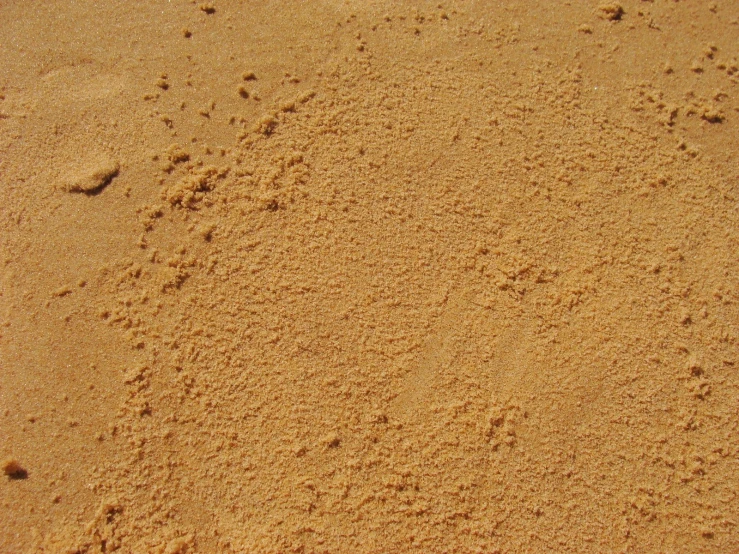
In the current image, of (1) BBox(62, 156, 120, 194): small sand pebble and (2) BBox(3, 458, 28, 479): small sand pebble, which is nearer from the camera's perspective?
(2) BBox(3, 458, 28, 479): small sand pebble

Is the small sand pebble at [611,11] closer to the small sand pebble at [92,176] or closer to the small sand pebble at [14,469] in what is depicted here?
the small sand pebble at [92,176]

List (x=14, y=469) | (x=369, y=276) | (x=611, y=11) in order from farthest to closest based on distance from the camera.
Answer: (x=611, y=11) < (x=369, y=276) < (x=14, y=469)

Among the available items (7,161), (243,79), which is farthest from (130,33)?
(7,161)

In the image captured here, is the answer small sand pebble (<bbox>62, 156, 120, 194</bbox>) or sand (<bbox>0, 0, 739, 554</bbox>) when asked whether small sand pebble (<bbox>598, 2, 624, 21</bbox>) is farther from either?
small sand pebble (<bbox>62, 156, 120, 194</bbox>)

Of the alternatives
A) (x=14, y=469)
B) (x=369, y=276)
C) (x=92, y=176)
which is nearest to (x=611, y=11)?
(x=369, y=276)

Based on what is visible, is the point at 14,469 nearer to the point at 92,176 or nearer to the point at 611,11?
the point at 92,176

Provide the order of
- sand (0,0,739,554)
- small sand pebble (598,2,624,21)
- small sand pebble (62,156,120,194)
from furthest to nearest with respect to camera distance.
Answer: small sand pebble (598,2,624,21) < small sand pebble (62,156,120,194) < sand (0,0,739,554)

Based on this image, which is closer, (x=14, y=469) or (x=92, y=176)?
(x=14, y=469)

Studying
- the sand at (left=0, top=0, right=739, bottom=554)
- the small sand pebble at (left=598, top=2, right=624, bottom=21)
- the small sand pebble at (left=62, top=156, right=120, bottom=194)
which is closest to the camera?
the sand at (left=0, top=0, right=739, bottom=554)

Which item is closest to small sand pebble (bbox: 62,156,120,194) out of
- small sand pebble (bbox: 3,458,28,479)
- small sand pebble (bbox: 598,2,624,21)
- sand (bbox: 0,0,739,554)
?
sand (bbox: 0,0,739,554)
